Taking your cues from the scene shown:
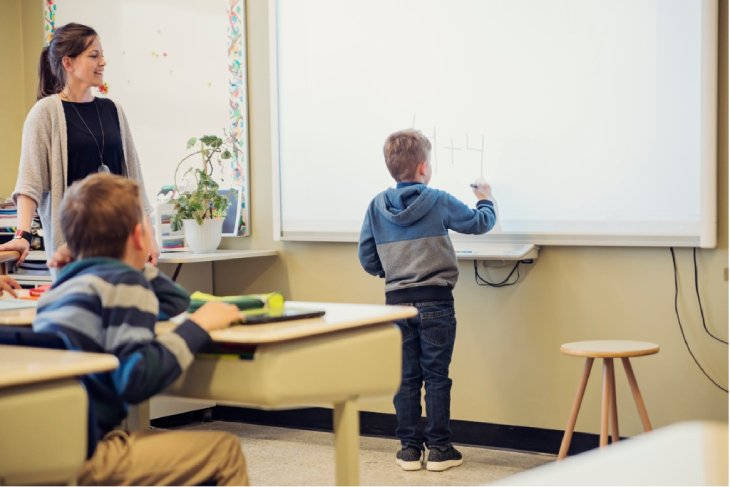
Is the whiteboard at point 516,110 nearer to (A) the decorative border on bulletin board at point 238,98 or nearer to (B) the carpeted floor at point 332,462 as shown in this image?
(A) the decorative border on bulletin board at point 238,98

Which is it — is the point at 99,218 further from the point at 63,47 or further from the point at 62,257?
the point at 63,47

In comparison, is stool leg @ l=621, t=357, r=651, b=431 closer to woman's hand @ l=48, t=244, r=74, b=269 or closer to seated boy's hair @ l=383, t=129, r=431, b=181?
seated boy's hair @ l=383, t=129, r=431, b=181

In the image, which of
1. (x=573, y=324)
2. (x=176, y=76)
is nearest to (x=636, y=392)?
(x=573, y=324)

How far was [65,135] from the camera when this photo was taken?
3.15 meters

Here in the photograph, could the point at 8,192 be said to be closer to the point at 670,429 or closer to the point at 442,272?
the point at 442,272

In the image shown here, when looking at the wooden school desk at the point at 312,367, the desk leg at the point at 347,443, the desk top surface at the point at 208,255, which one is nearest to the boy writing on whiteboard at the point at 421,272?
the desk top surface at the point at 208,255

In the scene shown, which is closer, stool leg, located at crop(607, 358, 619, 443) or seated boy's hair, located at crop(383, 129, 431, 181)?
stool leg, located at crop(607, 358, 619, 443)

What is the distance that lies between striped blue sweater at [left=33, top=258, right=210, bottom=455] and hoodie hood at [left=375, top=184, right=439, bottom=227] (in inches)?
62.3

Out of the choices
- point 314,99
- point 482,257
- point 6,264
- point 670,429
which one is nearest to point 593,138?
point 482,257

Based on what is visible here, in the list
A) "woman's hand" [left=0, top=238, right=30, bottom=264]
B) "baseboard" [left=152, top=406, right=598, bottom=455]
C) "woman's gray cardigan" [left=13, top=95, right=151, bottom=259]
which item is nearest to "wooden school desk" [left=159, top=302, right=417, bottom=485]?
"woman's hand" [left=0, top=238, right=30, bottom=264]

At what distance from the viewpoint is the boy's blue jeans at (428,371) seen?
3543 mm

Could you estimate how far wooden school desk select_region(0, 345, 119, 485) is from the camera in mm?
1676

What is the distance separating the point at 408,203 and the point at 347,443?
144 cm

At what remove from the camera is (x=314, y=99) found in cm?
424
